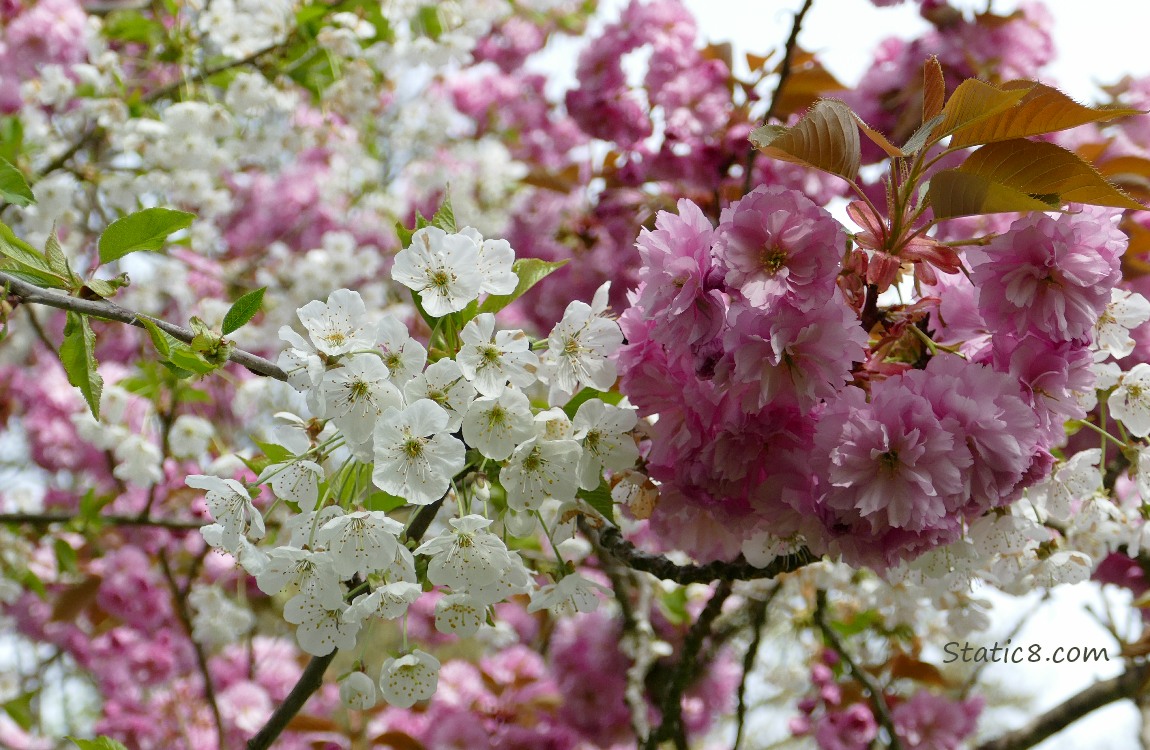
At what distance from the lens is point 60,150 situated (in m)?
2.63

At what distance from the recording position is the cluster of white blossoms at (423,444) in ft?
2.86

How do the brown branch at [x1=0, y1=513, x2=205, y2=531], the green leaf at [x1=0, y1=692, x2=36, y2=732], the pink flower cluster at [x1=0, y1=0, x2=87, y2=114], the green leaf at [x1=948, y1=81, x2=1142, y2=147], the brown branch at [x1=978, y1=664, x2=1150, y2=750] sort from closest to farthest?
the green leaf at [x1=948, y1=81, x2=1142, y2=147] → the brown branch at [x1=978, y1=664, x2=1150, y2=750] → the brown branch at [x1=0, y1=513, x2=205, y2=531] → the green leaf at [x1=0, y1=692, x2=36, y2=732] → the pink flower cluster at [x1=0, y1=0, x2=87, y2=114]

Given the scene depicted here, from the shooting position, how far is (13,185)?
3.37ft

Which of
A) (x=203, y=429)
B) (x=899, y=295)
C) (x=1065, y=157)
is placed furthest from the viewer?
(x=203, y=429)

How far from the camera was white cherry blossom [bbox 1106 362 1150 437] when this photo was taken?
100 cm

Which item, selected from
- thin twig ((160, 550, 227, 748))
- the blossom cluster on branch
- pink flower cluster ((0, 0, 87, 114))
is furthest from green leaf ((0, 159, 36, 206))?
pink flower cluster ((0, 0, 87, 114))

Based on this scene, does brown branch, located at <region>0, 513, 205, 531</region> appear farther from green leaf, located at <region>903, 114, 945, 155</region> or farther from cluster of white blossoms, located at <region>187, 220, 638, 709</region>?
green leaf, located at <region>903, 114, 945, 155</region>

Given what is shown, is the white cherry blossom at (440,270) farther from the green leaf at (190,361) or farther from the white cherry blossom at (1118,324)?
the white cherry blossom at (1118,324)

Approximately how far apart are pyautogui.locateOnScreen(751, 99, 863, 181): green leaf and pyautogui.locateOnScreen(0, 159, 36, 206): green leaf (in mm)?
798

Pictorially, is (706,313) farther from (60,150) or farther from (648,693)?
(60,150)

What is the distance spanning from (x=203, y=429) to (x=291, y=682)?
134 cm

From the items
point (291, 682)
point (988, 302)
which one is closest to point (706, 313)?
point (988, 302)

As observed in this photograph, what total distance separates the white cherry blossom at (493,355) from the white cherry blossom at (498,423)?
2cm

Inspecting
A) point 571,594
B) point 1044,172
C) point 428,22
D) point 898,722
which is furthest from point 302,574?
point 428,22
